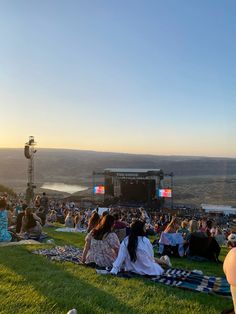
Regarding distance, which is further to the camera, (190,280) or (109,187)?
(109,187)

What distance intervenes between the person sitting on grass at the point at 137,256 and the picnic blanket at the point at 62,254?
116 cm

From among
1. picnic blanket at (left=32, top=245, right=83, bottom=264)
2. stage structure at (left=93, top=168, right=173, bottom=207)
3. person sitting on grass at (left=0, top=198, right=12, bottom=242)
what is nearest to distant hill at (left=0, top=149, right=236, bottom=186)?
stage structure at (left=93, top=168, right=173, bottom=207)

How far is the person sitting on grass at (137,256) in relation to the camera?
22.8 ft

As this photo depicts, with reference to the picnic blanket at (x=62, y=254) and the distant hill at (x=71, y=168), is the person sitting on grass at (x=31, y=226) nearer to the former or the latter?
the picnic blanket at (x=62, y=254)

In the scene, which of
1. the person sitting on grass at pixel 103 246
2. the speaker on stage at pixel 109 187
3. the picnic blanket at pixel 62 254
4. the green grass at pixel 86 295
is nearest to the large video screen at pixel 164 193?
the speaker on stage at pixel 109 187

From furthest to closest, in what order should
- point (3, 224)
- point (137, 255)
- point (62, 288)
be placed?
point (3, 224)
point (137, 255)
point (62, 288)

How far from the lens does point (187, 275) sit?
6992mm

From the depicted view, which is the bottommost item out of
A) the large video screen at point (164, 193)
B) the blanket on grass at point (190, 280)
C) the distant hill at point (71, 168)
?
the distant hill at point (71, 168)

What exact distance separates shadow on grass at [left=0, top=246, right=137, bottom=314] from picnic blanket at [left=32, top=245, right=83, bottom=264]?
33 cm

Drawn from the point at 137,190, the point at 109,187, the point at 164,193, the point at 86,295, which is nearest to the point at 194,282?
the point at 86,295

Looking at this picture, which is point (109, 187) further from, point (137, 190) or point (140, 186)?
point (140, 186)

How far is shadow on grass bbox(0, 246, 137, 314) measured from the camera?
4.90 meters

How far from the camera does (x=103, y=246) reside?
760cm

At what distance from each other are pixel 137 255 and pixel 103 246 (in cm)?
86
